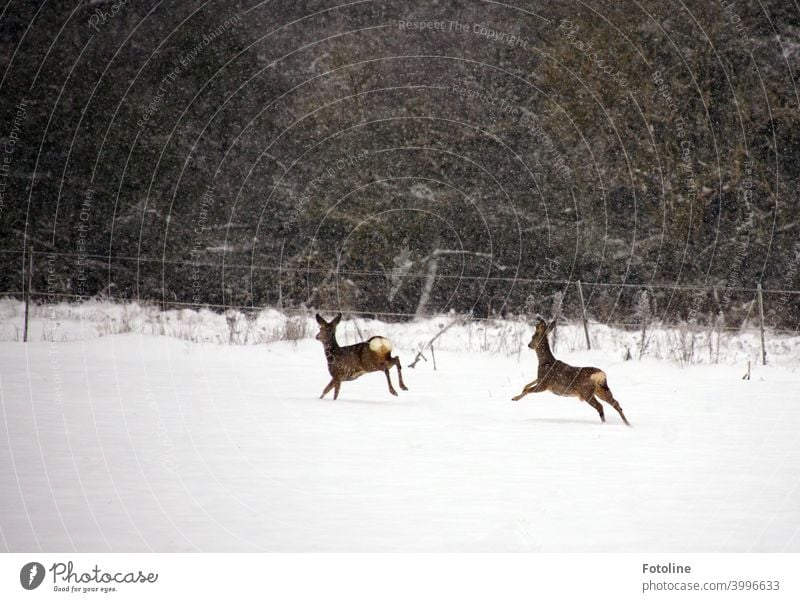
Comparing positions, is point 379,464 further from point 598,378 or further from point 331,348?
point 331,348

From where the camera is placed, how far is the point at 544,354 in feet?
29.7

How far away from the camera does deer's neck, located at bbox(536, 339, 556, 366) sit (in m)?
8.92

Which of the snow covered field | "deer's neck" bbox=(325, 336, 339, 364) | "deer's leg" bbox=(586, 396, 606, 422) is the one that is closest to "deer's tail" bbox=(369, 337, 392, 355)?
"deer's neck" bbox=(325, 336, 339, 364)

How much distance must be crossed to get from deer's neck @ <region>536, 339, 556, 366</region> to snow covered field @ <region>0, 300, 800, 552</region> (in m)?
0.69

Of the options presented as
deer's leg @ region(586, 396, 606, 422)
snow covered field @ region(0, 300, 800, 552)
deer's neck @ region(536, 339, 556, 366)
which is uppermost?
deer's neck @ region(536, 339, 556, 366)

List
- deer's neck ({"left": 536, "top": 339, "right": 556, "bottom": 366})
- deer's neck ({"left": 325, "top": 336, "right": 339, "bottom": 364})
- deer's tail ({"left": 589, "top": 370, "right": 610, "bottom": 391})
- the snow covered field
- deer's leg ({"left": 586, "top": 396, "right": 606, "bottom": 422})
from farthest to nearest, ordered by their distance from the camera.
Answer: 1. deer's neck ({"left": 325, "top": 336, "right": 339, "bottom": 364})
2. deer's neck ({"left": 536, "top": 339, "right": 556, "bottom": 366})
3. deer's leg ({"left": 586, "top": 396, "right": 606, "bottom": 422})
4. deer's tail ({"left": 589, "top": 370, "right": 610, "bottom": 391})
5. the snow covered field

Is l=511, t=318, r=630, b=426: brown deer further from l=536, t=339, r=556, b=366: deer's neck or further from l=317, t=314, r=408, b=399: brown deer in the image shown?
l=317, t=314, r=408, b=399: brown deer

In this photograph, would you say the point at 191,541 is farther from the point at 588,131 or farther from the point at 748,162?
the point at 748,162

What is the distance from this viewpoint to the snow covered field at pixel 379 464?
16.1 ft

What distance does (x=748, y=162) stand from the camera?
81.6ft

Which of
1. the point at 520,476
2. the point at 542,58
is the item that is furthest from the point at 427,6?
the point at 520,476

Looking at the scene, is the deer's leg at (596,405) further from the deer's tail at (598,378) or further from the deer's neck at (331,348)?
the deer's neck at (331,348)

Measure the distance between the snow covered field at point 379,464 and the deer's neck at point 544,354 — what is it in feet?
2.27

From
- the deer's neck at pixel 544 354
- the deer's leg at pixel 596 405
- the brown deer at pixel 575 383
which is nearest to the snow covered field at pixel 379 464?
the deer's leg at pixel 596 405
